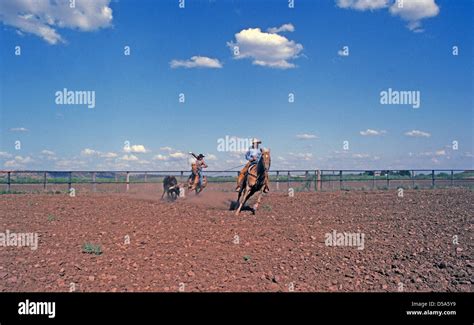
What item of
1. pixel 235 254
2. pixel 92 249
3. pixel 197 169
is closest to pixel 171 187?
pixel 197 169

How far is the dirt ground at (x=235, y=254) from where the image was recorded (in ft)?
19.9

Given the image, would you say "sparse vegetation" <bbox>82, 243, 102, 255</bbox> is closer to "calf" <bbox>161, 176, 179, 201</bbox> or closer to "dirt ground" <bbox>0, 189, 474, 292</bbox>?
"dirt ground" <bbox>0, 189, 474, 292</bbox>

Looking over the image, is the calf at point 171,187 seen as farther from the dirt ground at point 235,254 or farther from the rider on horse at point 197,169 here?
the dirt ground at point 235,254

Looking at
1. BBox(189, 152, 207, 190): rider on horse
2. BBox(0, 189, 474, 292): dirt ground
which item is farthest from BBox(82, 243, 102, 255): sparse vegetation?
BBox(189, 152, 207, 190): rider on horse

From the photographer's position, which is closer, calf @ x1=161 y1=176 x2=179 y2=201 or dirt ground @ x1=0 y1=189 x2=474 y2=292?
dirt ground @ x1=0 y1=189 x2=474 y2=292

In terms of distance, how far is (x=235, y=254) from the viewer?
24.8 feet

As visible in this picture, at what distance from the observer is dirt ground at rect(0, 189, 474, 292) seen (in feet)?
19.9

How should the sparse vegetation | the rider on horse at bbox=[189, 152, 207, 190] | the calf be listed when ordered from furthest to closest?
the calf < the rider on horse at bbox=[189, 152, 207, 190] < the sparse vegetation

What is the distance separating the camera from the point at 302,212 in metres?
14.0

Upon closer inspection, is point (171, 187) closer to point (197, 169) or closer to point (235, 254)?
point (197, 169)

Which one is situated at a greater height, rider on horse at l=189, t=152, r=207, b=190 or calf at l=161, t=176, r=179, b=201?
rider on horse at l=189, t=152, r=207, b=190

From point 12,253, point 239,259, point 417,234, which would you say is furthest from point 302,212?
point 12,253

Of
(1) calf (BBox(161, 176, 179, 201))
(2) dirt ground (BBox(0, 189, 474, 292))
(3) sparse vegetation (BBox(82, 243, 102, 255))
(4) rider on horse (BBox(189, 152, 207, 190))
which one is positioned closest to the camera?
(2) dirt ground (BBox(0, 189, 474, 292))

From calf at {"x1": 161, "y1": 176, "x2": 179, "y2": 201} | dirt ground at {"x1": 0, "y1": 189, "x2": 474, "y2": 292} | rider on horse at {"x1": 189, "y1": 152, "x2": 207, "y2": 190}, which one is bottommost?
dirt ground at {"x1": 0, "y1": 189, "x2": 474, "y2": 292}
